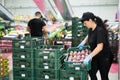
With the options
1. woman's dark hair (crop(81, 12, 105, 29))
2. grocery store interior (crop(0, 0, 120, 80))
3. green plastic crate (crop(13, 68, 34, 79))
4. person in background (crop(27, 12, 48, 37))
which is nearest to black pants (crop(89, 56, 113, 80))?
grocery store interior (crop(0, 0, 120, 80))

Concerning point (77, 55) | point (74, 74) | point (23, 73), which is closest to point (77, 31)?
point (77, 55)

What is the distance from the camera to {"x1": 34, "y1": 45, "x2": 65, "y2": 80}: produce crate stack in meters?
4.16

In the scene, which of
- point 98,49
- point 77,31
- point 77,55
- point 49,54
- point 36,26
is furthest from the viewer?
point 77,31

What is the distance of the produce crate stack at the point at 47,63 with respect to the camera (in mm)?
4156

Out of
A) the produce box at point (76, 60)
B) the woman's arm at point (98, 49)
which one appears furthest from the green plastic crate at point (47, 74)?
the woman's arm at point (98, 49)

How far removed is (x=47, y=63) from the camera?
13.8 feet

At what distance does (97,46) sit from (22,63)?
1.38 meters

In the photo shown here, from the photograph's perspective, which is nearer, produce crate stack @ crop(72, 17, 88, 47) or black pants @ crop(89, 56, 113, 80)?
black pants @ crop(89, 56, 113, 80)

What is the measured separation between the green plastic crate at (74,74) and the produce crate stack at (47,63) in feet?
0.39

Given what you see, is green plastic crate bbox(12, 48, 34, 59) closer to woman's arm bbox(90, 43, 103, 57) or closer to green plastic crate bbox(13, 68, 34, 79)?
green plastic crate bbox(13, 68, 34, 79)

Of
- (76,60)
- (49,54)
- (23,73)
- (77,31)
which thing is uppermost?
(77,31)

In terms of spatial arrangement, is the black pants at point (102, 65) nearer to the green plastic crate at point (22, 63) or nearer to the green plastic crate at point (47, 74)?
the green plastic crate at point (47, 74)

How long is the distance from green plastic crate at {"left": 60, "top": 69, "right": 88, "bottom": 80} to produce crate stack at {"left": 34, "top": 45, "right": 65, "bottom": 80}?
12cm

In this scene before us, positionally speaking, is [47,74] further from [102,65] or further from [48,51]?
[102,65]
